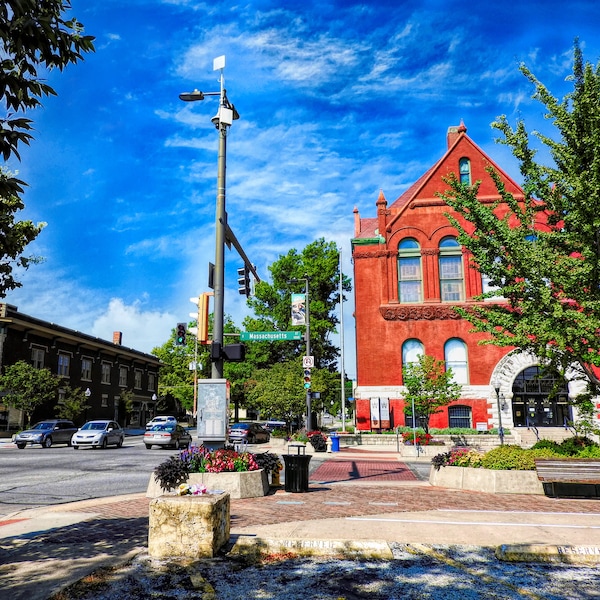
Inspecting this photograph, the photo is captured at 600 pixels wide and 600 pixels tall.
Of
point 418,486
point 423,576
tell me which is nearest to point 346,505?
point 418,486

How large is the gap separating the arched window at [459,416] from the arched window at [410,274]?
7523 mm

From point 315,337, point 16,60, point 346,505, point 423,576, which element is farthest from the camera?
point 315,337

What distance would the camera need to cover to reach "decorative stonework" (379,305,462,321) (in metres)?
37.1

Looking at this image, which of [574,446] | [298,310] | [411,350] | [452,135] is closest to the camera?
[574,446]

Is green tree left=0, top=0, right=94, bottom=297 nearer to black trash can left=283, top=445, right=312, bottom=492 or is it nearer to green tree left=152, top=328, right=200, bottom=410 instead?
black trash can left=283, top=445, right=312, bottom=492

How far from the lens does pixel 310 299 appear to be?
187ft

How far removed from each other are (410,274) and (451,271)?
2744 mm

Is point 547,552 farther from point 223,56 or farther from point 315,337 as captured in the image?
point 315,337

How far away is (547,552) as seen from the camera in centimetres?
710

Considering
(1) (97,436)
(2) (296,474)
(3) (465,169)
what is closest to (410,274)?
(3) (465,169)

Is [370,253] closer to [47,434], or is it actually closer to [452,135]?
[452,135]

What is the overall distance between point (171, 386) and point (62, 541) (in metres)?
70.2

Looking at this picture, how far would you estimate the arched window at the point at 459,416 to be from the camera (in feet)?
117

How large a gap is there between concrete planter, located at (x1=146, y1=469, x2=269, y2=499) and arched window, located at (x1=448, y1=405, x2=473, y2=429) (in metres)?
25.8
